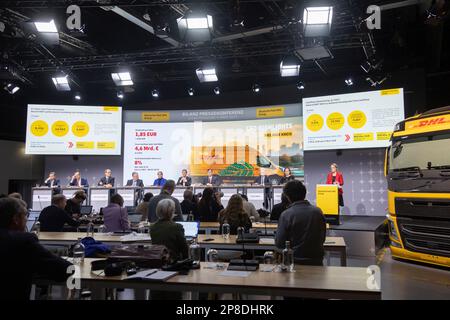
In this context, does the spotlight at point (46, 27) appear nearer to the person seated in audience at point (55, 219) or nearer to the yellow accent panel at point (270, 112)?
the person seated in audience at point (55, 219)

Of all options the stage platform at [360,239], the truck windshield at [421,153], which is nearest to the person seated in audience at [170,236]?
the truck windshield at [421,153]

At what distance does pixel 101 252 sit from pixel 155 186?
24.8 ft

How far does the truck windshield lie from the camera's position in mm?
5520

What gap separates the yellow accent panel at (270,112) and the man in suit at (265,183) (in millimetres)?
1835

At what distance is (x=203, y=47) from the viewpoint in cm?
907

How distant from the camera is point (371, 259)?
6824 mm

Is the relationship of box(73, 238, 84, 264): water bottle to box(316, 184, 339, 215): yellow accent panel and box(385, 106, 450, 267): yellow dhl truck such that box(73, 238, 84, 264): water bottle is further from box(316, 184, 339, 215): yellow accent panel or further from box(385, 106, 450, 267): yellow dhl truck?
box(316, 184, 339, 215): yellow accent panel

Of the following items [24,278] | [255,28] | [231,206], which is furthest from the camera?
[255,28]

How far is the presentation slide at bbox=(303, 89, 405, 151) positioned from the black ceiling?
2.15ft

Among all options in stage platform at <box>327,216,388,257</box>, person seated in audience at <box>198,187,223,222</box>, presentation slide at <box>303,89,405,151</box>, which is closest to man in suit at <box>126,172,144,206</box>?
person seated in audience at <box>198,187,223,222</box>

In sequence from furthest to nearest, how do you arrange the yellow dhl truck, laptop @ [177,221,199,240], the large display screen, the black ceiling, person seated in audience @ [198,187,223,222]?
the large display screen
the black ceiling
person seated in audience @ [198,187,223,222]
the yellow dhl truck
laptop @ [177,221,199,240]
